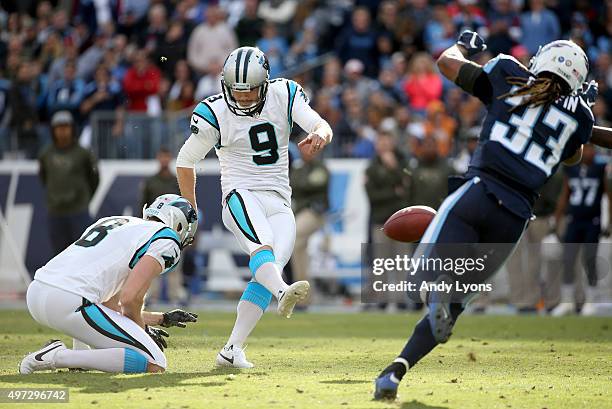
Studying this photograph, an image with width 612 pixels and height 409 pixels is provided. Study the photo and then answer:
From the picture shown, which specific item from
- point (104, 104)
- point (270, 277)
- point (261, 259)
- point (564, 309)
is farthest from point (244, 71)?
point (104, 104)

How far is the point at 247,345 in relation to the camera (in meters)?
9.82

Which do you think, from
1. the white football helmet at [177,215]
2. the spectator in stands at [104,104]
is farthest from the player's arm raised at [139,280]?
the spectator in stands at [104,104]

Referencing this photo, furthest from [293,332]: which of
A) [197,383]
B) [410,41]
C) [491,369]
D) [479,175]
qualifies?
[410,41]

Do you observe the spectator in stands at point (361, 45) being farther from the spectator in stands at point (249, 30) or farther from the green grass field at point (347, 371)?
the green grass field at point (347, 371)

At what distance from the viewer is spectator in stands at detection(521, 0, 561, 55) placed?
17.2 meters

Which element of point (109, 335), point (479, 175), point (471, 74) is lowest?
point (109, 335)

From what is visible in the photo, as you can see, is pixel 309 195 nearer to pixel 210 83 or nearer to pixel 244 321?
pixel 210 83

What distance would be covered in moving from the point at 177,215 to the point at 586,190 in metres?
8.35

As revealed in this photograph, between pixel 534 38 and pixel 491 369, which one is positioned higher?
pixel 534 38

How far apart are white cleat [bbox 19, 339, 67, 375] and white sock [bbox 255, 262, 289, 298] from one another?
136 centimetres

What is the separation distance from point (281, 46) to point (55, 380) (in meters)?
11.6

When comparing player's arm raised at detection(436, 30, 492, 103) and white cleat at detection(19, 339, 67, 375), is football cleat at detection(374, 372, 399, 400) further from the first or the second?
white cleat at detection(19, 339, 67, 375)

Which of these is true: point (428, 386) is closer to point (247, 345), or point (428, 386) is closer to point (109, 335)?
point (109, 335)

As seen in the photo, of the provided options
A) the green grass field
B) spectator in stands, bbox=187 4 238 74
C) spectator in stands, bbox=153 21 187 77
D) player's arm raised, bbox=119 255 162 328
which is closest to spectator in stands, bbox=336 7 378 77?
spectator in stands, bbox=187 4 238 74
